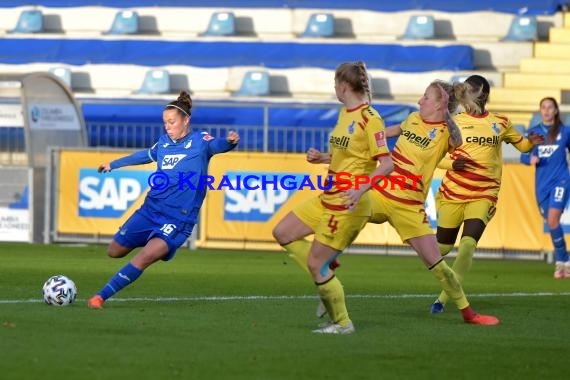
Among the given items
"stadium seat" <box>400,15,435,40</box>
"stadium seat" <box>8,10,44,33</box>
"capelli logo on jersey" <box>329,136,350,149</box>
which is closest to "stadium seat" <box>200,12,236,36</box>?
"stadium seat" <box>400,15,435,40</box>

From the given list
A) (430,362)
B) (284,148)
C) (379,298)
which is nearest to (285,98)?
(284,148)

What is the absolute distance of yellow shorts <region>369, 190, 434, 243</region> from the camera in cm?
1120

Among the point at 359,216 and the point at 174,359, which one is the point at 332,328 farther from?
the point at 174,359

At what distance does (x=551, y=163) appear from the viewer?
1817cm

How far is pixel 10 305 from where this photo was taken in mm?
11891

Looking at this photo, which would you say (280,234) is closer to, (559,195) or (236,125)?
(559,195)

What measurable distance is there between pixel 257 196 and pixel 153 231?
32.2 ft

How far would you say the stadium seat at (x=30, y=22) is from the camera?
33.4 meters

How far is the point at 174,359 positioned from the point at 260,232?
13.1 meters

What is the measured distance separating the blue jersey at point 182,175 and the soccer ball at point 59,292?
925mm

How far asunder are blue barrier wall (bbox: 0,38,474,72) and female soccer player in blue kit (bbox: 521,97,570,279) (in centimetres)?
1184

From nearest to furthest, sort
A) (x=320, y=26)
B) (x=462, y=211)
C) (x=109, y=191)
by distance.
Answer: (x=462, y=211)
(x=109, y=191)
(x=320, y=26)

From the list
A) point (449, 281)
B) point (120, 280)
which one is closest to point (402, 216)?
point (449, 281)

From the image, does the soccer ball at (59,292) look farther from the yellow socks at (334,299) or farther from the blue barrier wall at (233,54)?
the blue barrier wall at (233,54)
